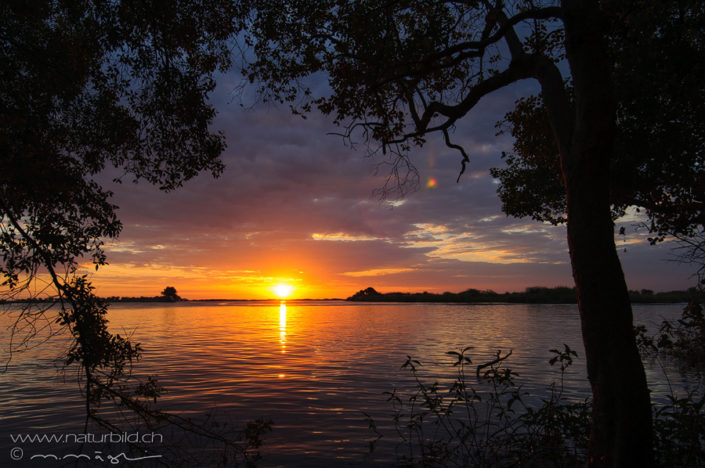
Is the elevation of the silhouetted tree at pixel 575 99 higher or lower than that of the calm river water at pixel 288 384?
higher

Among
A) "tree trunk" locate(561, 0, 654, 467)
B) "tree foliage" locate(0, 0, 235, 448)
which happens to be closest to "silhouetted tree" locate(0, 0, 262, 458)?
"tree foliage" locate(0, 0, 235, 448)

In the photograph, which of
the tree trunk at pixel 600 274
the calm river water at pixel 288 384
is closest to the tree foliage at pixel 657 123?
the tree trunk at pixel 600 274

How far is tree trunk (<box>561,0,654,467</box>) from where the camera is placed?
551 centimetres

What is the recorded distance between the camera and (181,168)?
10445 mm

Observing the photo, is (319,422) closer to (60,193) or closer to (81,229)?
(81,229)

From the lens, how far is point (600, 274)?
18.7 ft

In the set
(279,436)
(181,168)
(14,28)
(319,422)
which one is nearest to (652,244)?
(319,422)

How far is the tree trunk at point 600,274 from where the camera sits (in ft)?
18.1
